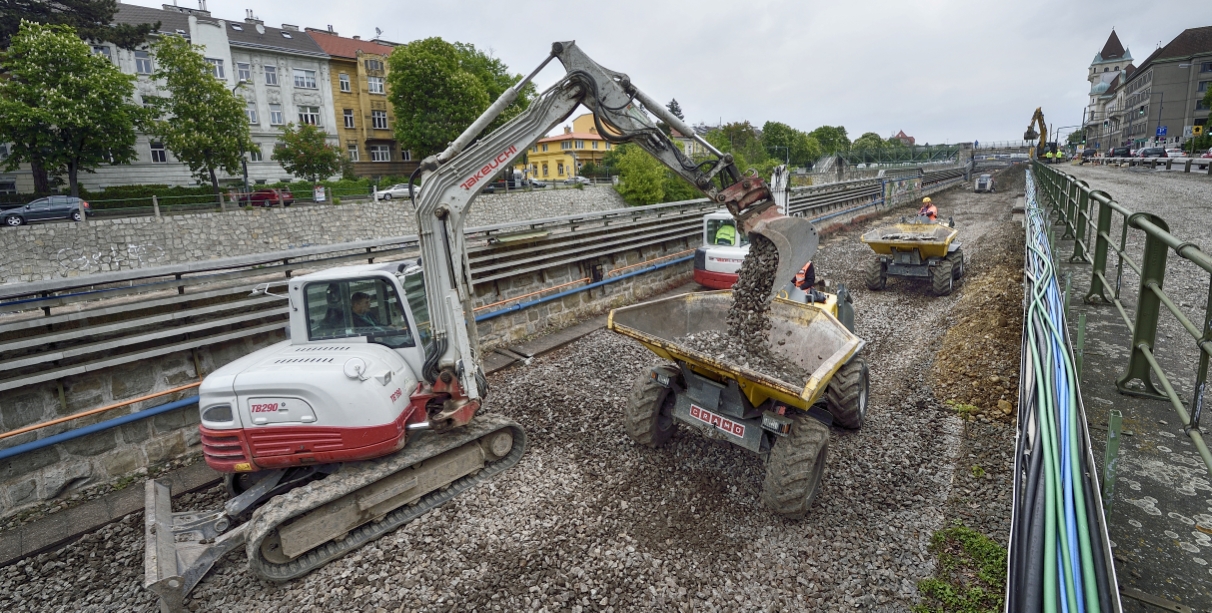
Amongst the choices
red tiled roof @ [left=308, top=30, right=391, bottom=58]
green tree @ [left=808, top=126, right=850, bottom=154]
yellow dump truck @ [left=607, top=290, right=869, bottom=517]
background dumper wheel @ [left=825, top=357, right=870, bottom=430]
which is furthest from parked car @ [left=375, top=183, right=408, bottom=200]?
green tree @ [left=808, top=126, right=850, bottom=154]

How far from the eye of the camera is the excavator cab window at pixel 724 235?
42.5 feet

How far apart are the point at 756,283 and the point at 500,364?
5.35 meters

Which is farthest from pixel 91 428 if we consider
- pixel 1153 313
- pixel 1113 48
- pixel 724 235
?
pixel 1113 48

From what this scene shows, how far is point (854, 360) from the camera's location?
6.53 metres

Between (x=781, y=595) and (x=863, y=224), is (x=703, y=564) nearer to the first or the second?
(x=781, y=595)

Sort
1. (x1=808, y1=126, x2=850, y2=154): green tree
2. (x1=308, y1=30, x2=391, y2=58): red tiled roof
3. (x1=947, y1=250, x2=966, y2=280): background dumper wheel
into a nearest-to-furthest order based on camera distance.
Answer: (x1=947, y1=250, x2=966, y2=280): background dumper wheel < (x1=308, y1=30, x2=391, y2=58): red tiled roof < (x1=808, y1=126, x2=850, y2=154): green tree

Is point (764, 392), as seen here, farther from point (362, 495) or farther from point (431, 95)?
point (431, 95)

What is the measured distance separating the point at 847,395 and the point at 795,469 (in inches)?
68.4

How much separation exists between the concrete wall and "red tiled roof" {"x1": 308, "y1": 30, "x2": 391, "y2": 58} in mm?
27463

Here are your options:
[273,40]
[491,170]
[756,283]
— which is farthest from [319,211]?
[273,40]

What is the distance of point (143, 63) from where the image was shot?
34781 millimetres

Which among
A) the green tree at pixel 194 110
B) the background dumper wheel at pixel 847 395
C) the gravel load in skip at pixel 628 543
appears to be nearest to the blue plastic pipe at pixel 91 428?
the gravel load in skip at pixel 628 543

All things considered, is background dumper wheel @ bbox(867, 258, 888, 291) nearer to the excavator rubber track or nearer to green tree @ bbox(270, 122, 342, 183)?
the excavator rubber track

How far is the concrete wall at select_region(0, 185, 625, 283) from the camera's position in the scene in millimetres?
16391
